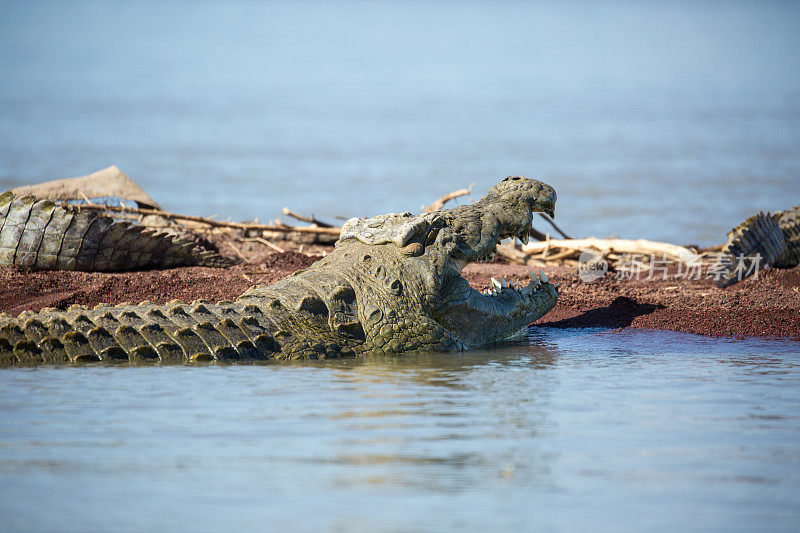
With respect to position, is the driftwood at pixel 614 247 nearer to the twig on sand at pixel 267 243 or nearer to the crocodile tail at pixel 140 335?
the twig on sand at pixel 267 243

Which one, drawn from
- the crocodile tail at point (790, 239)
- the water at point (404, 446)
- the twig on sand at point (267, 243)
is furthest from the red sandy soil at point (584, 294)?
the water at point (404, 446)

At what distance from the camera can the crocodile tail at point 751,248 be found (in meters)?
8.34

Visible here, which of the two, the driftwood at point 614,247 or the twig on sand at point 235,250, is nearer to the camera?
the twig on sand at point 235,250

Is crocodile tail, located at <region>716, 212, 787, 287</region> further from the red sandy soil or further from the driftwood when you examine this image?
the driftwood

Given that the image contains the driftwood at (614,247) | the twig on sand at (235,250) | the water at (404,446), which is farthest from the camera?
the driftwood at (614,247)

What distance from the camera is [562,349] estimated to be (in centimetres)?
603

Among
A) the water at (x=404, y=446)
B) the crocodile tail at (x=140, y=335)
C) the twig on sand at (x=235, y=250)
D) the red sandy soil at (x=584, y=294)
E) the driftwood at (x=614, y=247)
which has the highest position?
the driftwood at (x=614, y=247)

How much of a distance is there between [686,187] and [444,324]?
515 inches

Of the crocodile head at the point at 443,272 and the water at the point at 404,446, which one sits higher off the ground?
the crocodile head at the point at 443,272

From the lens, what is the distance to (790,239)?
9.57 metres

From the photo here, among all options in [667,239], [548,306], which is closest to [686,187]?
[667,239]

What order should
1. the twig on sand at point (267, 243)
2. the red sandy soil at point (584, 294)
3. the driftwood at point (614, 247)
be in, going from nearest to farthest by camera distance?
the red sandy soil at point (584, 294)
the driftwood at point (614, 247)
the twig on sand at point (267, 243)

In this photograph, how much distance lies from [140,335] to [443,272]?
199 centimetres

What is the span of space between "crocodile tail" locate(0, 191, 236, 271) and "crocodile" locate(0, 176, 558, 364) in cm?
263
